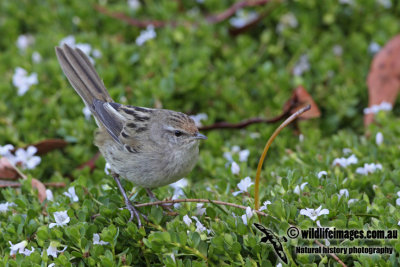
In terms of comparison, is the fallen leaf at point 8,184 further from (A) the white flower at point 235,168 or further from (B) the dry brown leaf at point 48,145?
(A) the white flower at point 235,168

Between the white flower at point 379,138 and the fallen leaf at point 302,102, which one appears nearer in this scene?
the white flower at point 379,138

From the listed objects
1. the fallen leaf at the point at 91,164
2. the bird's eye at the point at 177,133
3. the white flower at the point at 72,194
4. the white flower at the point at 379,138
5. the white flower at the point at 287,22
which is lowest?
the white flower at the point at 72,194

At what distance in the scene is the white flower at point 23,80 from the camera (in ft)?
20.6

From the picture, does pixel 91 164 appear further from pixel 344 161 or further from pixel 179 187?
pixel 344 161

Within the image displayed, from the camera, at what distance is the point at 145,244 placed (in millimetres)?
3850

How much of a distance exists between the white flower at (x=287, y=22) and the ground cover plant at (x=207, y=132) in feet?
0.05

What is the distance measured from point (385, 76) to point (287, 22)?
152 cm

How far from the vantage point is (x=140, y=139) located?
4.82 meters

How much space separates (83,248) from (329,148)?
277cm

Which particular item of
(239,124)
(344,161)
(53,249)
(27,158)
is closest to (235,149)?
(239,124)

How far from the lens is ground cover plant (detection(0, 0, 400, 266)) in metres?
3.82

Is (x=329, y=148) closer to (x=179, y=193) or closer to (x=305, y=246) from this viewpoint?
(x=179, y=193)

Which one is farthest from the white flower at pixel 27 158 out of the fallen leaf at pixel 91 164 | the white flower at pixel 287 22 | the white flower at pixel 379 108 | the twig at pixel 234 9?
the white flower at pixel 287 22

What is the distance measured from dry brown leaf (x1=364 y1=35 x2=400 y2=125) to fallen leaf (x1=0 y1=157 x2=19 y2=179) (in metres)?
3.87
